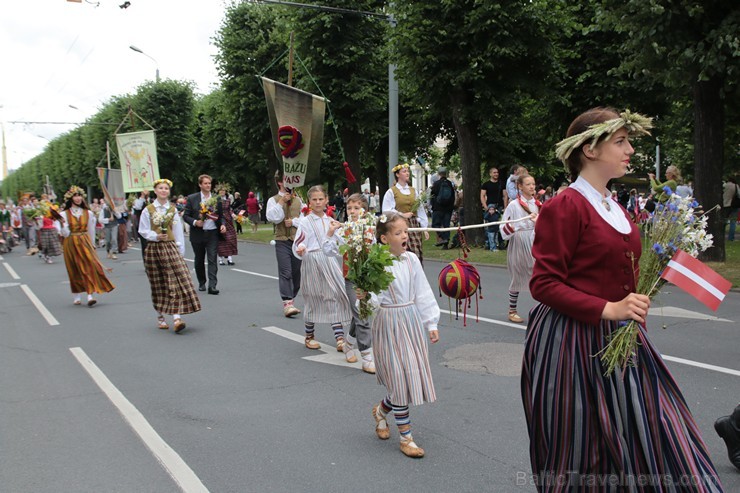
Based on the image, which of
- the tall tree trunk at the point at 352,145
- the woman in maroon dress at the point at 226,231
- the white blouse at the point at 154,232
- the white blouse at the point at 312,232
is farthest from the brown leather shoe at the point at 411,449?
the tall tree trunk at the point at 352,145

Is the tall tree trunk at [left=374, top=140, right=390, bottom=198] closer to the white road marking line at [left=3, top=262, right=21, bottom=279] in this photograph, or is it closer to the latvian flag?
the white road marking line at [left=3, top=262, right=21, bottom=279]

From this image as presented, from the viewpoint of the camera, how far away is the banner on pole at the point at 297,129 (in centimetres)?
973

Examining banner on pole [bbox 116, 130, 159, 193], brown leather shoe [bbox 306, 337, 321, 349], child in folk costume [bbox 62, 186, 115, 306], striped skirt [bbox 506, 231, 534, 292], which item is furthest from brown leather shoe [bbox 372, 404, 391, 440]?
banner on pole [bbox 116, 130, 159, 193]

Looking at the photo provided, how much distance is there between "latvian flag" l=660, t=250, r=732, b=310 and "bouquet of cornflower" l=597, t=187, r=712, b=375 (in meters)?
0.05

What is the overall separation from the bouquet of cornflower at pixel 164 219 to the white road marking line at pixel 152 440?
8.64ft

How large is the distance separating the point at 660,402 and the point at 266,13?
102ft

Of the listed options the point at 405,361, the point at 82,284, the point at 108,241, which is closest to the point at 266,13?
the point at 108,241

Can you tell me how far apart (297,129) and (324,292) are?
3.47m

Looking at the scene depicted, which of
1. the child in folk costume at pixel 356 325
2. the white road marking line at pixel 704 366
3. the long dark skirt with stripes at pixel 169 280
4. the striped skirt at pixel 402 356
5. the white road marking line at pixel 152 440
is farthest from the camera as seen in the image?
the long dark skirt with stripes at pixel 169 280

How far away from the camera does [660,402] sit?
2.56 meters

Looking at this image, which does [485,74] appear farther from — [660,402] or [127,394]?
[660,402]

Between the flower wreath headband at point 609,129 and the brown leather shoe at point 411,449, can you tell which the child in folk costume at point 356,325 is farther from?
the flower wreath headband at point 609,129

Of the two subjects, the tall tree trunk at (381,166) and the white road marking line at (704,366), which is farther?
the tall tree trunk at (381,166)

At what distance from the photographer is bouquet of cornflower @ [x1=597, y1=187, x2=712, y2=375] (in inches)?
99.1
